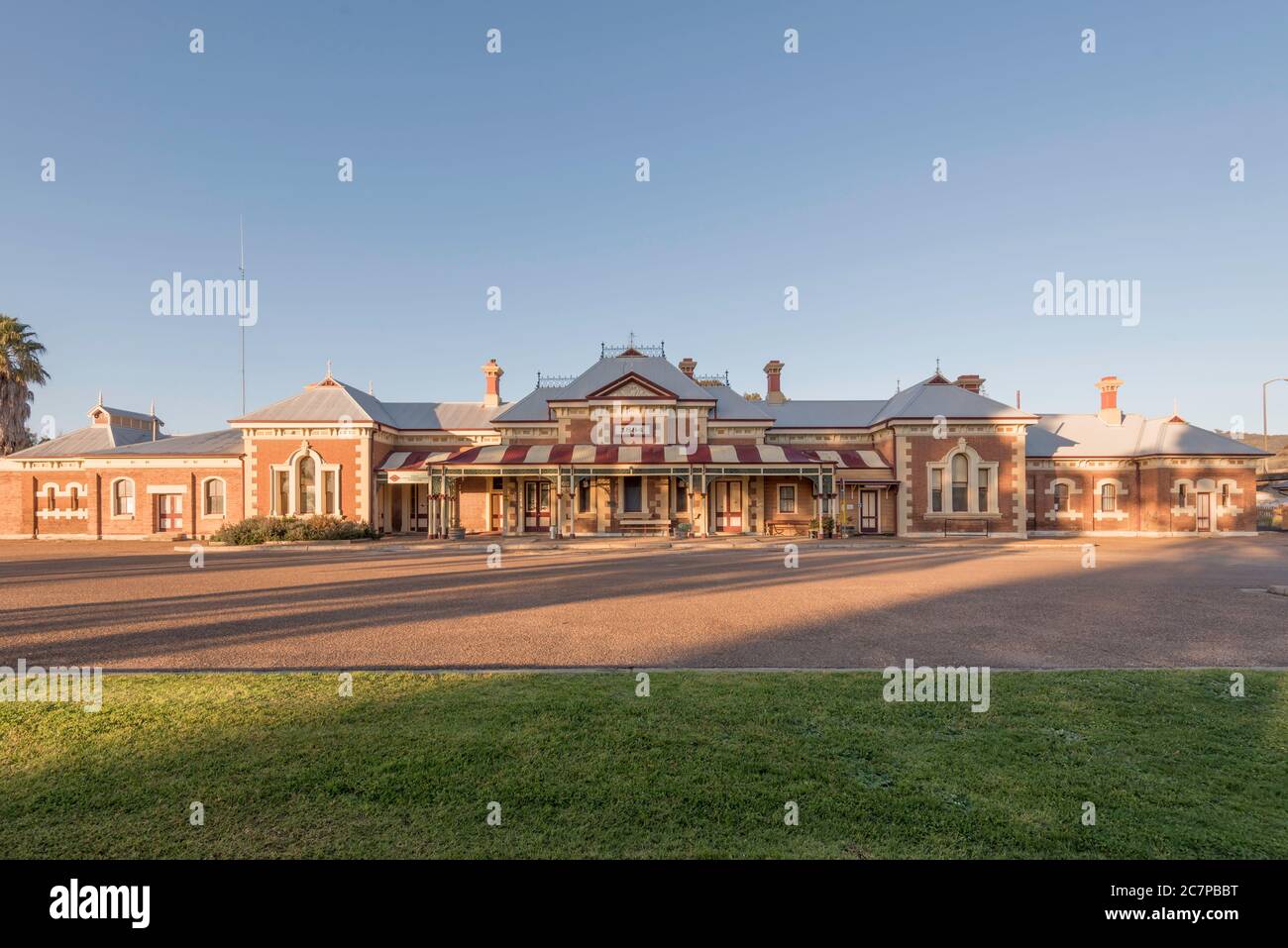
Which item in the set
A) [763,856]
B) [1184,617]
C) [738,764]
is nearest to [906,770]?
[738,764]

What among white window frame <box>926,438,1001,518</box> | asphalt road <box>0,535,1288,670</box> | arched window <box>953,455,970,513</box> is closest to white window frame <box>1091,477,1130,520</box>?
white window frame <box>926,438,1001,518</box>

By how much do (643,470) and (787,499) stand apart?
7591 mm

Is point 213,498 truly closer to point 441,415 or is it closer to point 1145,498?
point 441,415

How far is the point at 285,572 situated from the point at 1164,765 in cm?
1644

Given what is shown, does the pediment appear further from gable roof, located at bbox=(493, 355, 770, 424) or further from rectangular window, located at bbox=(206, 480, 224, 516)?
rectangular window, located at bbox=(206, 480, 224, 516)

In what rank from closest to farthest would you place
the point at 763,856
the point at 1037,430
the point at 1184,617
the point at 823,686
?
the point at 763,856 < the point at 823,686 < the point at 1184,617 < the point at 1037,430

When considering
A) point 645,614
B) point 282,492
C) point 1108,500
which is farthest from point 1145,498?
point 282,492

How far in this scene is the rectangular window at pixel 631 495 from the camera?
92.3ft

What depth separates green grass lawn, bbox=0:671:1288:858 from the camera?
2957 mm

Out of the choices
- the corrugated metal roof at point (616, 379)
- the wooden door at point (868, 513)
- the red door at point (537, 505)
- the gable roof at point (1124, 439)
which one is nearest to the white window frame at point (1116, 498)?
the gable roof at point (1124, 439)

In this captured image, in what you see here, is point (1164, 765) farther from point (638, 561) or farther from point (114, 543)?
point (114, 543)

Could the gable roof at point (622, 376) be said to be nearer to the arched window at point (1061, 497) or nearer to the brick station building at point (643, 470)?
the brick station building at point (643, 470)

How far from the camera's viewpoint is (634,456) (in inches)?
1059

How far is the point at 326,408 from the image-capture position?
1172 inches
